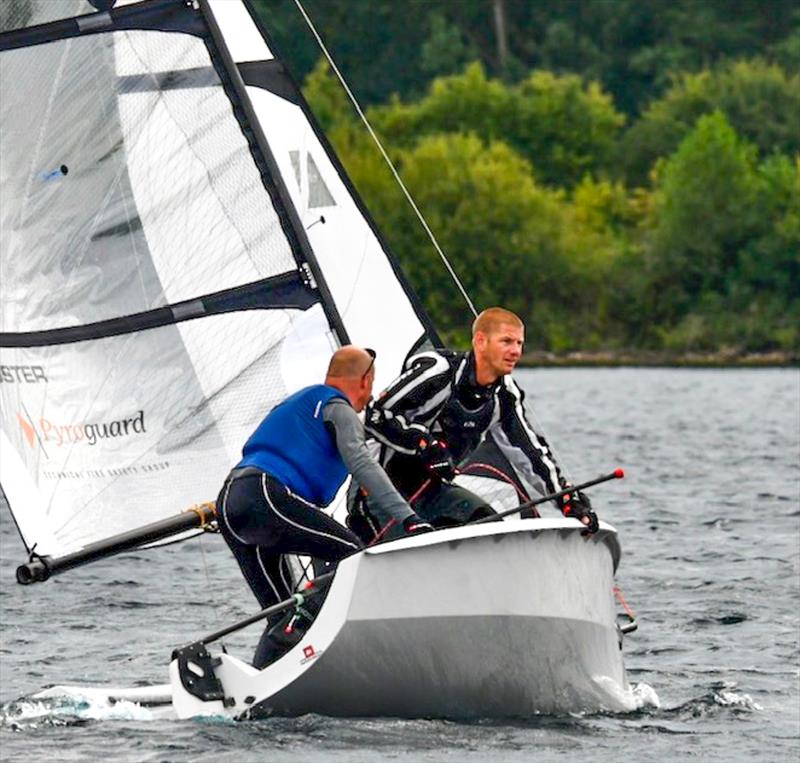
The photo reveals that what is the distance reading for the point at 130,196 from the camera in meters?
12.1

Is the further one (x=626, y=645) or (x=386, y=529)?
(x=626, y=645)

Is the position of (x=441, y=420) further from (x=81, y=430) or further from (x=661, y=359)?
(x=661, y=359)

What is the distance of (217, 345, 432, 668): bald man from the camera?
9.81 meters

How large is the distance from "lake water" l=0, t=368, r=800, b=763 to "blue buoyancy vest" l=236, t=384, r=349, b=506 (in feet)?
3.17

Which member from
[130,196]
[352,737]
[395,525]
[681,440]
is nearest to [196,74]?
[130,196]

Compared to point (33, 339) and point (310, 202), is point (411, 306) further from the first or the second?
point (33, 339)

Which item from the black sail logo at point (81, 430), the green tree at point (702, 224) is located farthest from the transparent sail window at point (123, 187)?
the green tree at point (702, 224)

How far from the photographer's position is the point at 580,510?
33.5ft

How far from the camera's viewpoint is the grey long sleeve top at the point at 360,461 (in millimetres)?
9727

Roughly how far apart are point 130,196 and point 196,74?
68 centimetres

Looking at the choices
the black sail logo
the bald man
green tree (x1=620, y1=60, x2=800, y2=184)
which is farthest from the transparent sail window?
green tree (x1=620, y1=60, x2=800, y2=184)

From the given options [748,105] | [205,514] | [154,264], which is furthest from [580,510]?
[748,105]

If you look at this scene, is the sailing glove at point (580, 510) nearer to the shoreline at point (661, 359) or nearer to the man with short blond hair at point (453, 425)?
the man with short blond hair at point (453, 425)

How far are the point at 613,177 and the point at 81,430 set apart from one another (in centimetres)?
6746
